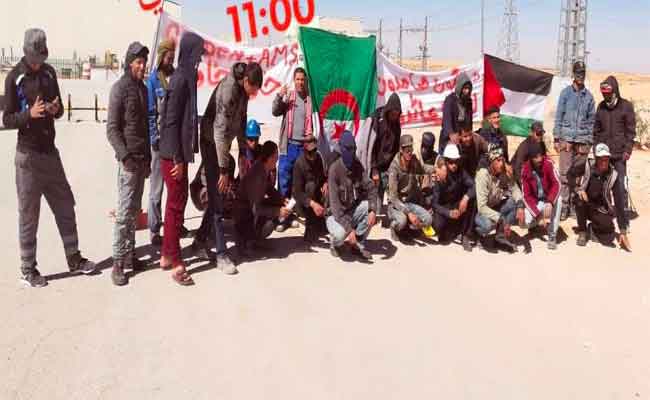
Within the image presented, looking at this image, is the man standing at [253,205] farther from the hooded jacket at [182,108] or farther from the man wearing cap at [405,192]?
the man wearing cap at [405,192]

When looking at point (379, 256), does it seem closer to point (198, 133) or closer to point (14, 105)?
point (198, 133)

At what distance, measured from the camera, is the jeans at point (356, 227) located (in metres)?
6.23

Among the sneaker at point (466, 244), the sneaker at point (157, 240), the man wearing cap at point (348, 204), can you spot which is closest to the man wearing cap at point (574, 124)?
the sneaker at point (466, 244)

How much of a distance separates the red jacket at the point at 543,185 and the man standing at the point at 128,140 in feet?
14.0

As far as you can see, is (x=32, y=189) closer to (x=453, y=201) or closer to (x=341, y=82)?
(x=341, y=82)

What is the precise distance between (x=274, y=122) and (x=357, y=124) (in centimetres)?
116

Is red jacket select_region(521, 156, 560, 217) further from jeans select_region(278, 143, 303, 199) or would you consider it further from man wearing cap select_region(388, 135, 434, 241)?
jeans select_region(278, 143, 303, 199)

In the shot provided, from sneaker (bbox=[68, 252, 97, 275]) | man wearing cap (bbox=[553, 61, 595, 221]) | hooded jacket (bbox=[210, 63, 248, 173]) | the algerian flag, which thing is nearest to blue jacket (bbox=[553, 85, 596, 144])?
man wearing cap (bbox=[553, 61, 595, 221])

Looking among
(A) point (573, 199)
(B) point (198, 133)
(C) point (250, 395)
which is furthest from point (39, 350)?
(A) point (573, 199)

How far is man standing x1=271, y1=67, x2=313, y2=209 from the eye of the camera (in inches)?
288

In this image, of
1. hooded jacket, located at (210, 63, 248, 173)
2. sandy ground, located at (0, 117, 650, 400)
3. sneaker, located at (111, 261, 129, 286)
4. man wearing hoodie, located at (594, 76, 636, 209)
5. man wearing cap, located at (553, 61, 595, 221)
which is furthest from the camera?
man wearing cap, located at (553, 61, 595, 221)

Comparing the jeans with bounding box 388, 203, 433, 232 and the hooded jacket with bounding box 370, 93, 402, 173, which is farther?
the hooded jacket with bounding box 370, 93, 402, 173

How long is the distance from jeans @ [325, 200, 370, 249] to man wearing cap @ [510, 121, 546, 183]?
209 cm

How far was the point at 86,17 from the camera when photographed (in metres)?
67.5
